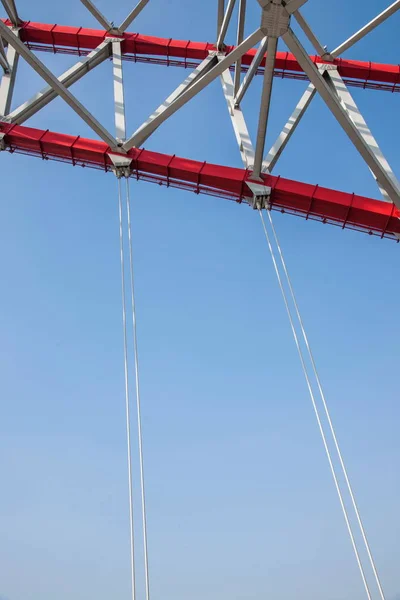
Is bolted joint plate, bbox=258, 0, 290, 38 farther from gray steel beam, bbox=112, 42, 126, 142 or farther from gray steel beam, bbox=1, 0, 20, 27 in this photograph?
gray steel beam, bbox=1, 0, 20, 27

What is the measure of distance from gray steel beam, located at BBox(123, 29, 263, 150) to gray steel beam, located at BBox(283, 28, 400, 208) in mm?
890

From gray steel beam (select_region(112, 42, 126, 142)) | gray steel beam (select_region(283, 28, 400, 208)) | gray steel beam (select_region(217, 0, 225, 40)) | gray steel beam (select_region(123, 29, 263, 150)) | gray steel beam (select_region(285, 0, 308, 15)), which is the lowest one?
gray steel beam (select_region(283, 28, 400, 208))

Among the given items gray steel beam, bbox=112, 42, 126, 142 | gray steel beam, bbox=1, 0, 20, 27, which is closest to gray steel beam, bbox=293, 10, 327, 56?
gray steel beam, bbox=112, 42, 126, 142

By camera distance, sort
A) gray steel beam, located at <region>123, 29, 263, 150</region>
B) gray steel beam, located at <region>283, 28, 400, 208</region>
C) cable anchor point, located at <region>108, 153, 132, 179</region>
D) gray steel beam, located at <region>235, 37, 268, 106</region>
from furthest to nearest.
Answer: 1. cable anchor point, located at <region>108, 153, 132, 179</region>
2. gray steel beam, located at <region>235, 37, 268, 106</region>
3. gray steel beam, located at <region>123, 29, 263, 150</region>
4. gray steel beam, located at <region>283, 28, 400, 208</region>

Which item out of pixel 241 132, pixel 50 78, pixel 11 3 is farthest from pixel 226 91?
pixel 11 3

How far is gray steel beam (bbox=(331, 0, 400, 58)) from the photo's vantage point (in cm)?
1264

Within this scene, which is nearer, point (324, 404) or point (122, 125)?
point (324, 404)

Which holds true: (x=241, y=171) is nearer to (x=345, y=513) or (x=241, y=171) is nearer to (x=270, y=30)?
(x=270, y=30)

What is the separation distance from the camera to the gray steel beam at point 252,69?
11.3 metres

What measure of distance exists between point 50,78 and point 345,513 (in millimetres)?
10332

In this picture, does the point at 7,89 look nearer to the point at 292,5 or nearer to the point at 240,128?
the point at 240,128

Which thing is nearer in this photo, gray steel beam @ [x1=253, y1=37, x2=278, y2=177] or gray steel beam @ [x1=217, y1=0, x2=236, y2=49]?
gray steel beam @ [x1=253, y1=37, x2=278, y2=177]

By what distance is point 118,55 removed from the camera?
15.9m

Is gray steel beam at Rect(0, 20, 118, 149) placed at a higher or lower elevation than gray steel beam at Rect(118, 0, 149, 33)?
lower
